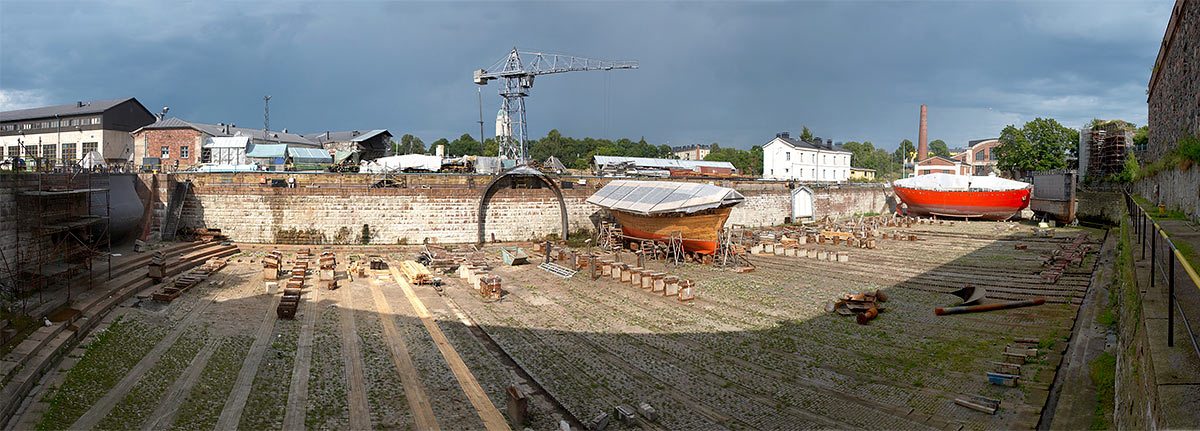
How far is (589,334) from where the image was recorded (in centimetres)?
1304

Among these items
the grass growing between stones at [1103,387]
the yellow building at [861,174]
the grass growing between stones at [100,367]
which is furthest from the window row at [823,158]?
the grass growing between stones at [100,367]

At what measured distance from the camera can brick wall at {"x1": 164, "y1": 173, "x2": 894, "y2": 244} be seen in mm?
25594

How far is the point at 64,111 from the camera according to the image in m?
46.0

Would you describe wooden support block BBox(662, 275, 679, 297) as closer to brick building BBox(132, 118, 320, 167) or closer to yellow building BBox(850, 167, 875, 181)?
brick building BBox(132, 118, 320, 167)

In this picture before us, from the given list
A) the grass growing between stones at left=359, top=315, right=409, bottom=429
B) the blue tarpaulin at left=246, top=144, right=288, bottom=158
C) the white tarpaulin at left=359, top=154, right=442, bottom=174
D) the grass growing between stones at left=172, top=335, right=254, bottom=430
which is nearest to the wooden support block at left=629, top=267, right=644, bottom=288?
the grass growing between stones at left=359, top=315, right=409, bottom=429

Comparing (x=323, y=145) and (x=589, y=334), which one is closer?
(x=589, y=334)

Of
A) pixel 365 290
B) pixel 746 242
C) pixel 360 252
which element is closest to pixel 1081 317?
pixel 746 242

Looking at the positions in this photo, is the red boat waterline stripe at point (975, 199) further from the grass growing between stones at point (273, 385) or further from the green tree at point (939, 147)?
the green tree at point (939, 147)

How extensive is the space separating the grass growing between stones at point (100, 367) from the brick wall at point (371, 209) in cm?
1302

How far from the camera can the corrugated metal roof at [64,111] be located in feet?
148

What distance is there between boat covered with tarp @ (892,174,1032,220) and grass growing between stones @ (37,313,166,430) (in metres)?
45.0

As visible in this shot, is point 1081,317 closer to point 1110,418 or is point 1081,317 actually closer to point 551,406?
point 1110,418

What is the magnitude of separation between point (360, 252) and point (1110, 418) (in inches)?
989

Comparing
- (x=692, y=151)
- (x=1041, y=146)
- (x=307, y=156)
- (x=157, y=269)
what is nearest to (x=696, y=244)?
(x=157, y=269)
